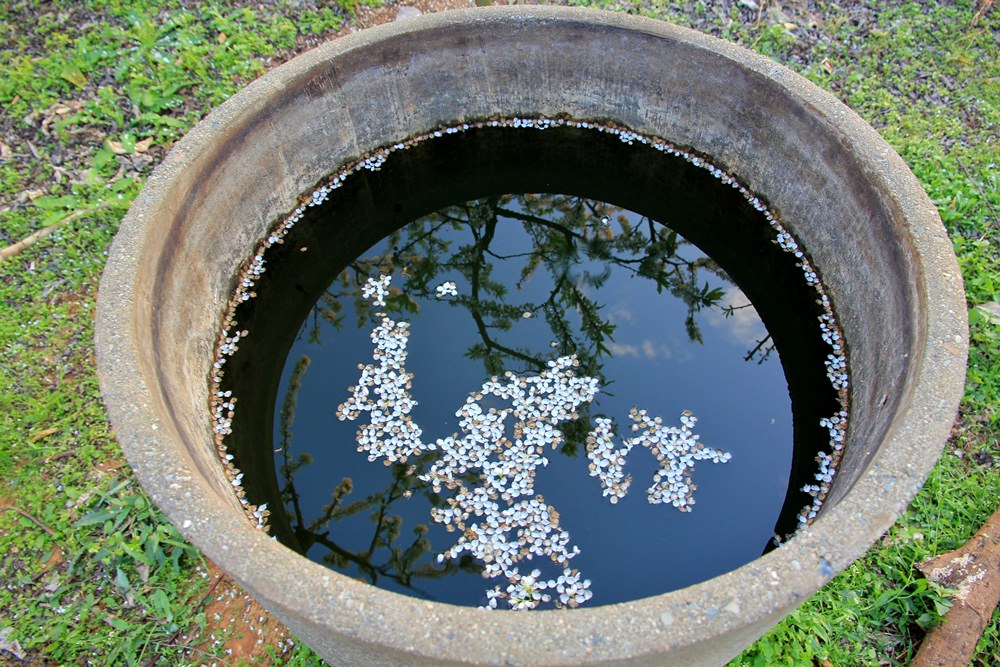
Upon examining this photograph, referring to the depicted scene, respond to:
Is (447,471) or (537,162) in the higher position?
(537,162)

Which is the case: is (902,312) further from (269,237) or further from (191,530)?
(269,237)

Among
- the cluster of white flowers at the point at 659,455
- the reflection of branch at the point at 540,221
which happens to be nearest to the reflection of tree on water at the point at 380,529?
the cluster of white flowers at the point at 659,455

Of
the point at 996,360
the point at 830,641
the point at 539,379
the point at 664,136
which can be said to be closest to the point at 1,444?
the point at 539,379

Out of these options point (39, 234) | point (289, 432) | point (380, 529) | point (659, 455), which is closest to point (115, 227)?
point (39, 234)

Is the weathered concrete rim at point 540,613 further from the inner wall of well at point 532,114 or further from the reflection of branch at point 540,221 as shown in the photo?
the reflection of branch at point 540,221

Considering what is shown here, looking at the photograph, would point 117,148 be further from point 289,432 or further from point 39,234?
point 289,432

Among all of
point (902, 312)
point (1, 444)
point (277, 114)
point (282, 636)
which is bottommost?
point (1, 444)

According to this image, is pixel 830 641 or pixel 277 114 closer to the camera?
pixel 830 641
